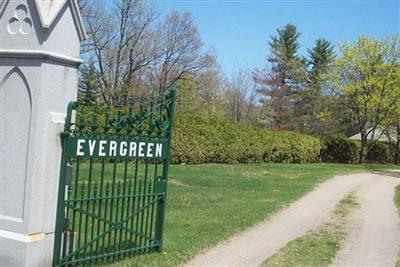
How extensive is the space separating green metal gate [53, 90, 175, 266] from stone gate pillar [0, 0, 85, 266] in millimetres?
167

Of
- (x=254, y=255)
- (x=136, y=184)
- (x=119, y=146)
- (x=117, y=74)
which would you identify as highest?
(x=117, y=74)

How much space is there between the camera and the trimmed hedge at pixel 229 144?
23688 millimetres

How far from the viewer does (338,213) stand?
12258mm

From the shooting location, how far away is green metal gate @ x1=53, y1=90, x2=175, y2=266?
588 centimetres

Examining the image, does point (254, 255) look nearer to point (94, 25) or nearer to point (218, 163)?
point (218, 163)

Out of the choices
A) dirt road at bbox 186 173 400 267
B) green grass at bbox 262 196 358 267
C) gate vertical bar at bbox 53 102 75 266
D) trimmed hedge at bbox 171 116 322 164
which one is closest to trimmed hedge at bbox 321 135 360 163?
trimmed hedge at bbox 171 116 322 164

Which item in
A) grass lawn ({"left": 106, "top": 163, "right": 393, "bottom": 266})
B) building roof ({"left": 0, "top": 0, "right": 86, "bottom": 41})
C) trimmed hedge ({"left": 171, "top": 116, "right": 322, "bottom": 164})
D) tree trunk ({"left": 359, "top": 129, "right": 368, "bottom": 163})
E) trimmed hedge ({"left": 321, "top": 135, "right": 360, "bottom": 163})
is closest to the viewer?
building roof ({"left": 0, "top": 0, "right": 86, "bottom": 41})

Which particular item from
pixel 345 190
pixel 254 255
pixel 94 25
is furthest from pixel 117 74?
pixel 254 255

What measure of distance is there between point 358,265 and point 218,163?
18.2m

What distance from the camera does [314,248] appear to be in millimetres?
8375

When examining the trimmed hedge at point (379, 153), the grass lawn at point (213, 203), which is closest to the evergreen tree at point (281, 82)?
the trimmed hedge at point (379, 153)

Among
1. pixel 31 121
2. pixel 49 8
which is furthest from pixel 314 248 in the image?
pixel 49 8

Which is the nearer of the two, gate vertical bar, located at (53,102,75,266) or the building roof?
the building roof

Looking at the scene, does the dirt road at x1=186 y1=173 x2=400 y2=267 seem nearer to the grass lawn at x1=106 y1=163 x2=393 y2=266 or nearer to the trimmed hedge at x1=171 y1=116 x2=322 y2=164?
the grass lawn at x1=106 y1=163 x2=393 y2=266
